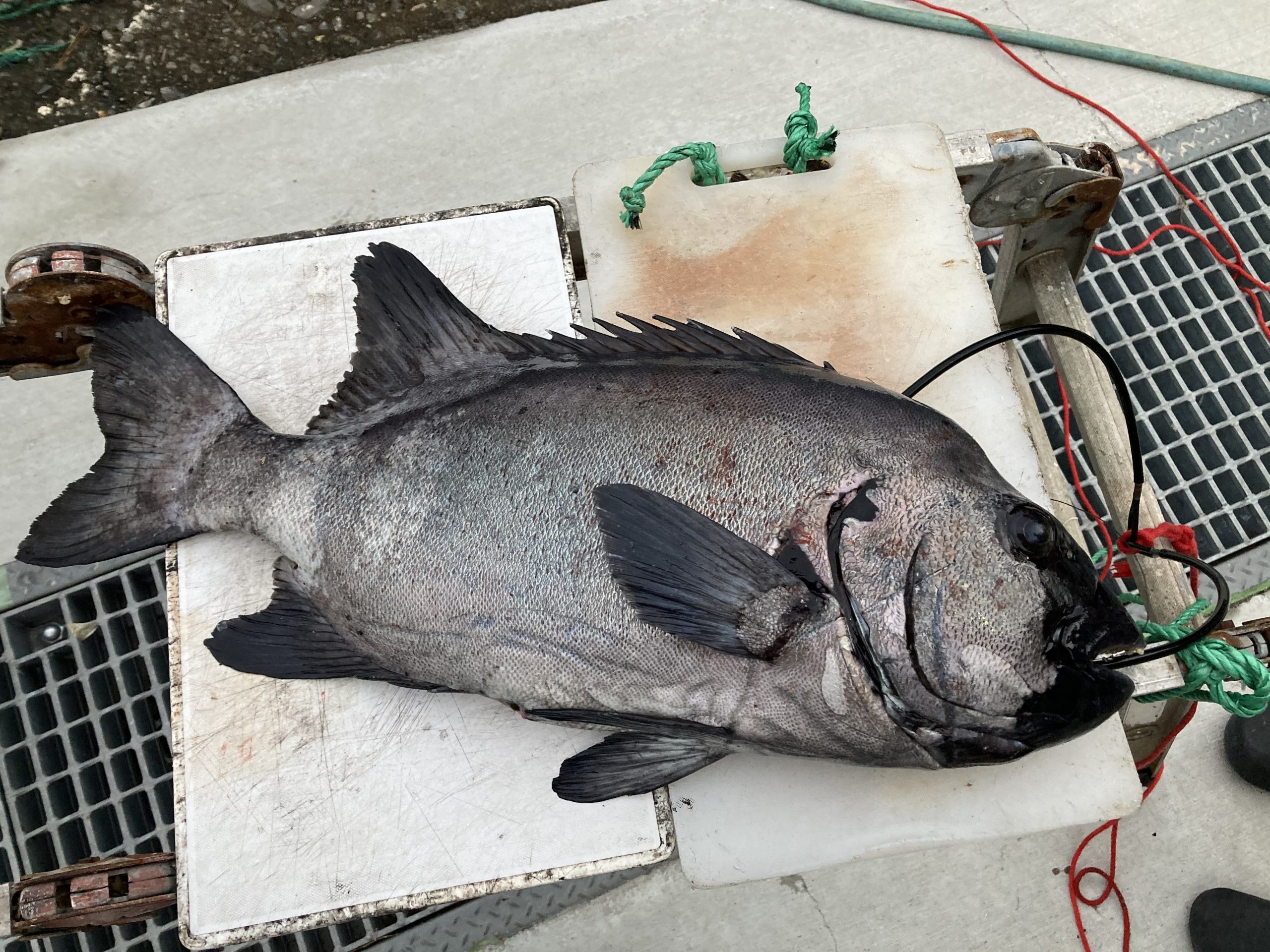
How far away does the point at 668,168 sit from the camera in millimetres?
1785

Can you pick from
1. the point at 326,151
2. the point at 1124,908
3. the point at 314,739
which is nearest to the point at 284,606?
the point at 314,739

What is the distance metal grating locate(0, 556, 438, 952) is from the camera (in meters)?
2.06

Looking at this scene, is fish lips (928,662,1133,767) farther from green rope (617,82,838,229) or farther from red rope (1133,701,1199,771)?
green rope (617,82,838,229)

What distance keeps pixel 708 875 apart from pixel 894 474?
0.75 metres

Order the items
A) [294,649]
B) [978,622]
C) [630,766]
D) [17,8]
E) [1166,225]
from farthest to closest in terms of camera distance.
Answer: [17,8], [1166,225], [294,649], [630,766], [978,622]

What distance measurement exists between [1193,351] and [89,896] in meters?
2.84

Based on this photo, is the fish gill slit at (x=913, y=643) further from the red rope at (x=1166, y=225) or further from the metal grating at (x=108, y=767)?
the red rope at (x=1166, y=225)

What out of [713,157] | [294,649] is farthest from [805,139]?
[294,649]

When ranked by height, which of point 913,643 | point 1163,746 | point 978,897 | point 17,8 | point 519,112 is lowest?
point 978,897

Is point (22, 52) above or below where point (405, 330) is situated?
above

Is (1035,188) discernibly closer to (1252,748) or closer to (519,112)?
(1252,748)

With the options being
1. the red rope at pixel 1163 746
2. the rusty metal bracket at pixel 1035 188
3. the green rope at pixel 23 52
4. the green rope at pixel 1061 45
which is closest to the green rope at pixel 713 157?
the rusty metal bracket at pixel 1035 188

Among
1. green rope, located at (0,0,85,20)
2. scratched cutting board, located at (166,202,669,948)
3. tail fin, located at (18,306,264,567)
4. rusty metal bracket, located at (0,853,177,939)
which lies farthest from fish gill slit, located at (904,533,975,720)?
green rope, located at (0,0,85,20)

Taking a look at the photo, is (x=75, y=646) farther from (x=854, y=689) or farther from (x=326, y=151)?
(x=854, y=689)
